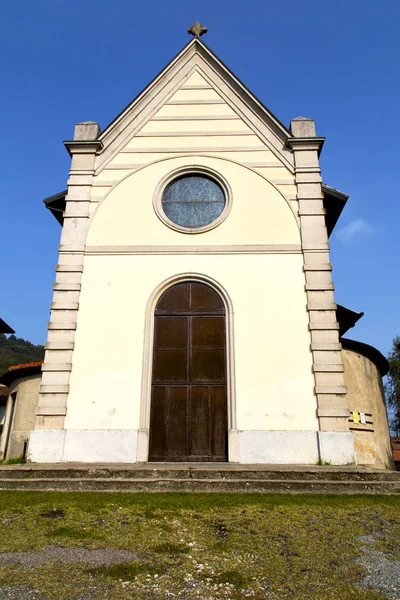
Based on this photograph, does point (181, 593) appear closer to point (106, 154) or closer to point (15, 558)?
point (15, 558)

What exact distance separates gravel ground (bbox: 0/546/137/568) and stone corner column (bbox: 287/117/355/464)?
6.18 metres

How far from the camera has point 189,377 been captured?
1062 centimetres

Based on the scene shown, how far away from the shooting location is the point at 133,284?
11.2 meters

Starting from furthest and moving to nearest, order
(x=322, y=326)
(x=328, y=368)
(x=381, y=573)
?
(x=322, y=326) → (x=328, y=368) → (x=381, y=573)

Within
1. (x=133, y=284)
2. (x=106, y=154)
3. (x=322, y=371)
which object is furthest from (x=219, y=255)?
(x=106, y=154)

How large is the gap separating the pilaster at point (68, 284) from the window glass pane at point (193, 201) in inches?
96.1

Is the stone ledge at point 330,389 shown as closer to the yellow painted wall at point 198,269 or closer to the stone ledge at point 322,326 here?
the yellow painted wall at point 198,269

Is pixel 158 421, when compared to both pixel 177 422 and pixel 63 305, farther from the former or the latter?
pixel 63 305

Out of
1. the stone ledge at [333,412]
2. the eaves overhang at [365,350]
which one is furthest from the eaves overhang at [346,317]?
the stone ledge at [333,412]

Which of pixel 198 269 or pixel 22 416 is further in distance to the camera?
pixel 22 416

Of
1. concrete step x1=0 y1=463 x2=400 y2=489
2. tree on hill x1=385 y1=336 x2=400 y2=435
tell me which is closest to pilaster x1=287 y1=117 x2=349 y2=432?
concrete step x1=0 y1=463 x2=400 y2=489

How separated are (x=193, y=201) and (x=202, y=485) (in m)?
8.05

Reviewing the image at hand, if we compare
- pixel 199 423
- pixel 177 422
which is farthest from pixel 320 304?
pixel 177 422

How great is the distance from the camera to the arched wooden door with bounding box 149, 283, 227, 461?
33.0ft
